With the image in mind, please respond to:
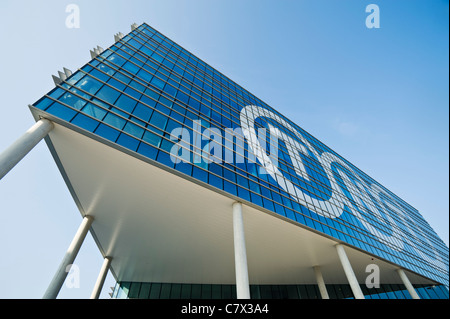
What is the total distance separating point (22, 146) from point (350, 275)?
24.4m

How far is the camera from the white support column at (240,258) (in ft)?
38.5

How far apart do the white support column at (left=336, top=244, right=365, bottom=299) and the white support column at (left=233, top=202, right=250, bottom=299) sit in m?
10.9

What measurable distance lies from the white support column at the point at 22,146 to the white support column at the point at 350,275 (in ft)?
76.5

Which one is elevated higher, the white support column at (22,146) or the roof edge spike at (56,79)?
the roof edge spike at (56,79)

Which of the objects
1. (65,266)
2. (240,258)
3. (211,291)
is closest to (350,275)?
(240,258)

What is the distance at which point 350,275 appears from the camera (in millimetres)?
18406

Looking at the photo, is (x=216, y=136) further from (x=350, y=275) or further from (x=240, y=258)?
(x=350, y=275)

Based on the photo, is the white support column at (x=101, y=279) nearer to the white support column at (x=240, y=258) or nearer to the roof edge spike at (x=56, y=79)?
the white support column at (x=240, y=258)

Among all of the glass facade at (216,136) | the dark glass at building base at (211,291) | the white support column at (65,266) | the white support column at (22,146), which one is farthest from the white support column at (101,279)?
the white support column at (22,146)

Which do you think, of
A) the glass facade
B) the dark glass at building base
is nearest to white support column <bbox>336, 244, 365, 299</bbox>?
the glass facade

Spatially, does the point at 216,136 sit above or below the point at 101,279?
above

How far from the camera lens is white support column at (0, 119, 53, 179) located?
8.88m
